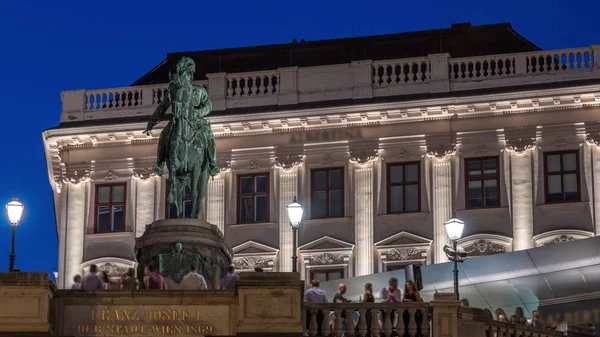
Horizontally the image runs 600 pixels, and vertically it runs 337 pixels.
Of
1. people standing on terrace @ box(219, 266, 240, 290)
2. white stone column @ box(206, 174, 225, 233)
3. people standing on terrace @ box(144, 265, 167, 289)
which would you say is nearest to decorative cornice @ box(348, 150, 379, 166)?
white stone column @ box(206, 174, 225, 233)

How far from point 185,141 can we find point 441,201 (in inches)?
693

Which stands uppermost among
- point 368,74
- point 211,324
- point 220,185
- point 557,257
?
point 368,74

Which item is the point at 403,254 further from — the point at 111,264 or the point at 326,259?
the point at 111,264

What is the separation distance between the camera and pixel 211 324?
28750 millimetres

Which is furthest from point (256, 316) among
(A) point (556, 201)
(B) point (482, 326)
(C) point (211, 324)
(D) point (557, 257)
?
(A) point (556, 201)

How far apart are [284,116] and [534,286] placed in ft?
41.5

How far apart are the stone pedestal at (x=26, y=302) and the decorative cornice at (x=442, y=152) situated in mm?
25026

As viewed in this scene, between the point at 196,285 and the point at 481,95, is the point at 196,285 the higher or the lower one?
the lower one

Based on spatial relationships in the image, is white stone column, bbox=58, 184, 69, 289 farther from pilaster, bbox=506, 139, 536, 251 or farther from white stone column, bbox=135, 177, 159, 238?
pilaster, bbox=506, 139, 536, 251

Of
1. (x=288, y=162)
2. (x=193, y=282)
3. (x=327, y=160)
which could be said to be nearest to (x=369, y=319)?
(x=193, y=282)

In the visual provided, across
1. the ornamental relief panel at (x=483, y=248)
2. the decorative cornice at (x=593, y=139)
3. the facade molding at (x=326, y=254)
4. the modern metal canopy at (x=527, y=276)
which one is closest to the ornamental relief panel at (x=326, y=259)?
the facade molding at (x=326, y=254)

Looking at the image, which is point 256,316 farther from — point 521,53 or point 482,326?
point 521,53

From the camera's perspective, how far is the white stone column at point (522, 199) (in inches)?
1989

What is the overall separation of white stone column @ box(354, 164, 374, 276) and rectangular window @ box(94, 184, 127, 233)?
7.07 metres
